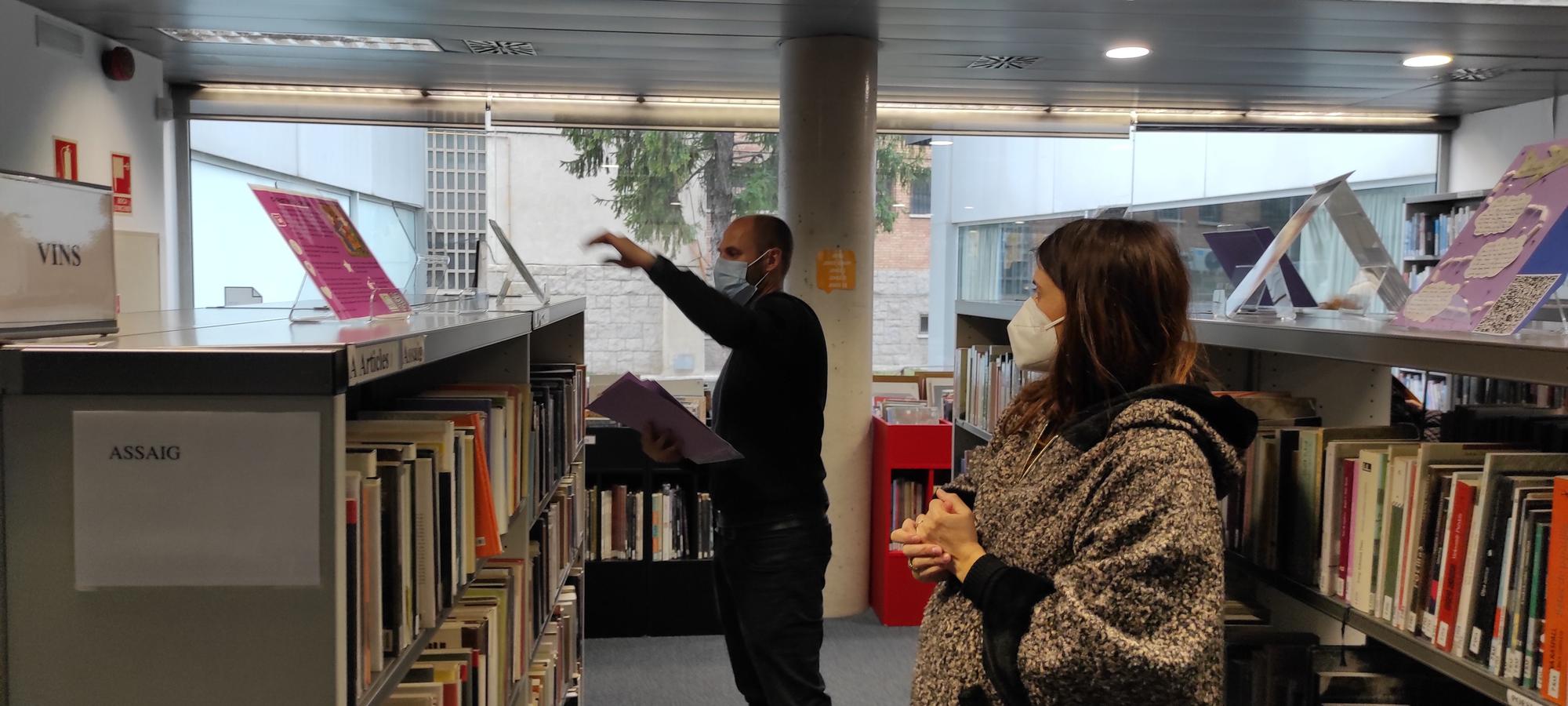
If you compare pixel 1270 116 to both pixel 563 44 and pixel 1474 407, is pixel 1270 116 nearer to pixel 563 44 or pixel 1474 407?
pixel 563 44

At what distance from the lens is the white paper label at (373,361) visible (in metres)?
1.06

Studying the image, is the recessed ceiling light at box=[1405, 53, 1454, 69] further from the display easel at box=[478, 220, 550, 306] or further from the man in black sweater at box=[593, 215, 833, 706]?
the display easel at box=[478, 220, 550, 306]

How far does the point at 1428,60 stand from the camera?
218 inches

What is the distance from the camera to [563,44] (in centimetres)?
521

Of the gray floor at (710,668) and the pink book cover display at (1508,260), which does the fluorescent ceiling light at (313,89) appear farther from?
the pink book cover display at (1508,260)

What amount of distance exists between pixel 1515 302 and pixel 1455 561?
37 cm

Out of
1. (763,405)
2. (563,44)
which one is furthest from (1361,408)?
(563,44)

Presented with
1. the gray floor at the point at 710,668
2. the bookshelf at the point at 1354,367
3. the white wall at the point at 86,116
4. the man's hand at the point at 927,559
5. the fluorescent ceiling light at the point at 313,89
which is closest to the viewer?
the bookshelf at the point at 1354,367

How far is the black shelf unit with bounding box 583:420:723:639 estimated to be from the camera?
4770 mm

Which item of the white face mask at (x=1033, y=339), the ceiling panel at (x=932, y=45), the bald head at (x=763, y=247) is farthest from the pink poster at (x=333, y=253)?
the ceiling panel at (x=932, y=45)

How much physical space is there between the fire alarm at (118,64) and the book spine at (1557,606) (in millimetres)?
5874

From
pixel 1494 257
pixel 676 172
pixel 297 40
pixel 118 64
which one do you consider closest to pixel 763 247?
pixel 1494 257

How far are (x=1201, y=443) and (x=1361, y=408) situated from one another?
99cm

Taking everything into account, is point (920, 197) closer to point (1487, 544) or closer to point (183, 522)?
point (1487, 544)
